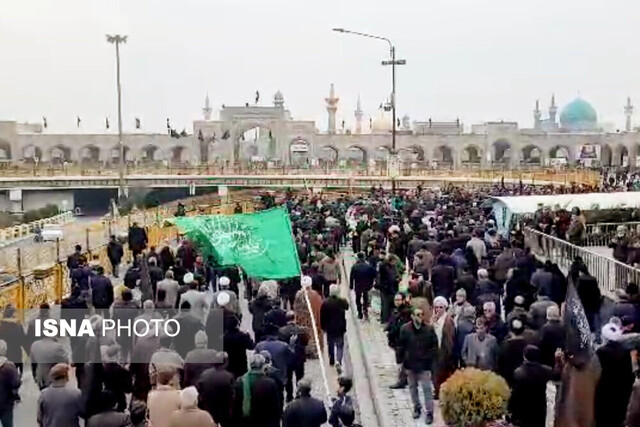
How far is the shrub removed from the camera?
681cm

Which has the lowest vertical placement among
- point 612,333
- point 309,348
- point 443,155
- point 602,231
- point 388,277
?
point 309,348

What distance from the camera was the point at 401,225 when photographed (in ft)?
68.2

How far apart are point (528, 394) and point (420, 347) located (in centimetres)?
192

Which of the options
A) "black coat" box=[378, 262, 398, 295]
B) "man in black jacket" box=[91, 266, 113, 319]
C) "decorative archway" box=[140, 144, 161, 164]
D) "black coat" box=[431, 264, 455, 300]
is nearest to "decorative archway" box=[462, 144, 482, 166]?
"decorative archway" box=[140, 144, 161, 164]

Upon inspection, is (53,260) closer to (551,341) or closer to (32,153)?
(551,341)

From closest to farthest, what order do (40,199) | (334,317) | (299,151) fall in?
(334,317)
(40,199)
(299,151)

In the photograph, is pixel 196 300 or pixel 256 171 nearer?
pixel 196 300

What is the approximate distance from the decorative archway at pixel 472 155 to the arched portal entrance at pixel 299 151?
485 inches

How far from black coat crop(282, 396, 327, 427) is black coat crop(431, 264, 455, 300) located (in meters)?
6.22

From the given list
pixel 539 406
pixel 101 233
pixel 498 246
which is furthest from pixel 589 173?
pixel 539 406

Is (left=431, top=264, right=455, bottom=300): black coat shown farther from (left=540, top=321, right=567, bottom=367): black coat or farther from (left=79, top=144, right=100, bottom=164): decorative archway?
(left=79, top=144, right=100, bottom=164): decorative archway

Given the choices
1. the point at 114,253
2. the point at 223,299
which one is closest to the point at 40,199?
the point at 114,253

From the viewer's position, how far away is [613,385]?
8188mm

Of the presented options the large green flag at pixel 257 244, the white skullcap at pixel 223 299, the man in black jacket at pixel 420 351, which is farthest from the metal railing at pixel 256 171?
the man in black jacket at pixel 420 351
